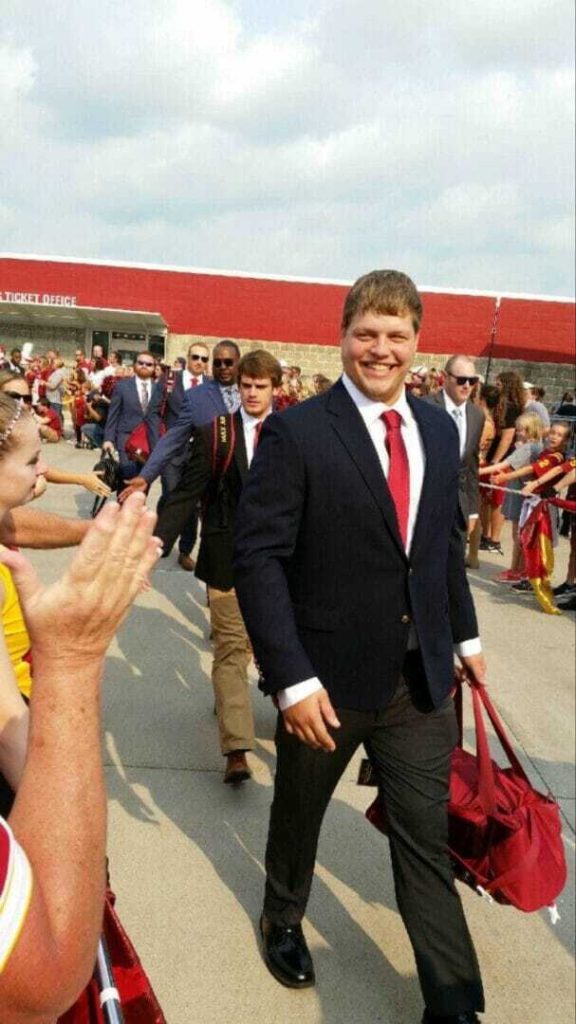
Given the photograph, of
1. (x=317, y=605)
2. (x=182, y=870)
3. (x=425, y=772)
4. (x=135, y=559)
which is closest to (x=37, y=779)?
(x=135, y=559)

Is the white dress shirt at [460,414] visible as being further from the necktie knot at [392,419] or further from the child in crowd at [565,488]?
the necktie knot at [392,419]

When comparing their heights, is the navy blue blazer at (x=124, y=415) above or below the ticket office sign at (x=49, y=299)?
below

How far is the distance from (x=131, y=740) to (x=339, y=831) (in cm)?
114

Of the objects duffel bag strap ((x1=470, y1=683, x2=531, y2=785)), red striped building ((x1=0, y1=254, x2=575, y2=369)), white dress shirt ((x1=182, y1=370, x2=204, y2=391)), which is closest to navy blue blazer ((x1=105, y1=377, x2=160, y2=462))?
white dress shirt ((x1=182, y1=370, x2=204, y2=391))

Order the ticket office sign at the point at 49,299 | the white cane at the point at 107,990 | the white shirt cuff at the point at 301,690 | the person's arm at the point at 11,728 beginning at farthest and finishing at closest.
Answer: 1. the ticket office sign at the point at 49,299
2. the white shirt cuff at the point at 301,690
3. the person's arm at the point at 11,728
4. the white cane at the point at 107,990

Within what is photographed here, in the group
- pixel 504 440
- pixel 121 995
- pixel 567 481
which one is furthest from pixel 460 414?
pixel 121 995

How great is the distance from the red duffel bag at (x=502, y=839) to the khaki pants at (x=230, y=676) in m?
1.16

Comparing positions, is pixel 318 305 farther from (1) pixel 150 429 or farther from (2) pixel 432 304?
(1) pixel 150 429

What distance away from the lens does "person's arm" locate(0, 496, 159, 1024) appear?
0.78m

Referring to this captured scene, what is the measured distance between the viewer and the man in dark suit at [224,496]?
3.42 meters

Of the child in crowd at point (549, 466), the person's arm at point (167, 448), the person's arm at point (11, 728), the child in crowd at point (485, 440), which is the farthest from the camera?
the child in crowd at point (485, 440)

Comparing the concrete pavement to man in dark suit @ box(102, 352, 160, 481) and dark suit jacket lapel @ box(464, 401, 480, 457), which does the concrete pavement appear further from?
man in dark suit @ box(102, 352, 160, 481)

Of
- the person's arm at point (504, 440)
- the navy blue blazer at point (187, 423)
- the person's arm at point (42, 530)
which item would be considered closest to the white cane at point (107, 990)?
the person's arm at point (42, 530)

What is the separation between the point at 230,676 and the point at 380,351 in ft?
6.13
